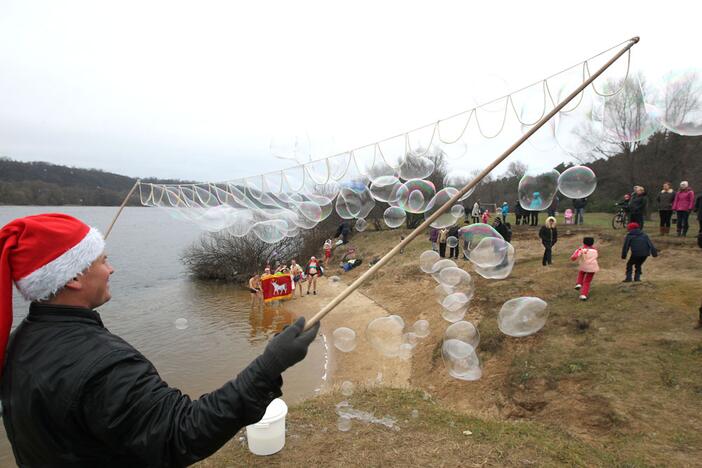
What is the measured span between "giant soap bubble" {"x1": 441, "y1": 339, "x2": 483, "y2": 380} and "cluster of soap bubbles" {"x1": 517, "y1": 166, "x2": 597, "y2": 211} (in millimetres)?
3061

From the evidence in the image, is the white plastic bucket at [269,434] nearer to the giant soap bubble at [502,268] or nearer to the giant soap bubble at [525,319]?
the giant soap bubble at [525,319]

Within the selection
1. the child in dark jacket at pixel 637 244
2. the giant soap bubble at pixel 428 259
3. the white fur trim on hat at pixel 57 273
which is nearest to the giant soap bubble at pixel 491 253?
the giant soap bubble at pixel 428 259

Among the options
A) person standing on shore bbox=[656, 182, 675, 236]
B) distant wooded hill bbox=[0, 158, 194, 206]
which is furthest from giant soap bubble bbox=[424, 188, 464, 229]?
distant wooded hill bbox=[0, 158, 194, 206]

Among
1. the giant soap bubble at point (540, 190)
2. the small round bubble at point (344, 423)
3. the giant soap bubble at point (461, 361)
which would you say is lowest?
the small round bubble at point (344, 423)

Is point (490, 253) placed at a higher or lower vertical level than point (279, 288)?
higher

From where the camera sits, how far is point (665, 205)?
44.0 feet

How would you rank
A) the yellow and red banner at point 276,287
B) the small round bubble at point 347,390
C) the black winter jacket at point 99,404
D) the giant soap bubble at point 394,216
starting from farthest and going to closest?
the yellow and red banner at point 276,287 → the giant soap bubble at point 394,216 → the small round bubble at point 347,390 → the black winter jacket at point 99,404

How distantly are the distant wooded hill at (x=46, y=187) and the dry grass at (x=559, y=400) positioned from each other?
59.5 m

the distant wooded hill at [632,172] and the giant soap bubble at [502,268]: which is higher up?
the distant wooded hill at [632,172]

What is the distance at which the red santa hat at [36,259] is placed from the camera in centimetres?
138

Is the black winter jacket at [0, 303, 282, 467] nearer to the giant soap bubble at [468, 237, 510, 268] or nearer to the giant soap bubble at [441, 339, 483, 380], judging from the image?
the giant soap bubble at [468, 237, 510, 268]

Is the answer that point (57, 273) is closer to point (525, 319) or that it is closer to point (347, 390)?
point (525, 319)

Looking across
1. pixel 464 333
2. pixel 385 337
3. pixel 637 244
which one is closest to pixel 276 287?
pixel 385 337

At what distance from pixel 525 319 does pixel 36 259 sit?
694 centimetres
